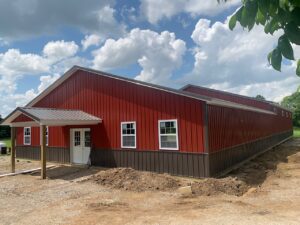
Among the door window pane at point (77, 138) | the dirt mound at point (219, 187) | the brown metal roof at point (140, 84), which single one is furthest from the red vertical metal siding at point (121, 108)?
the dirt mound at point (219, 187)

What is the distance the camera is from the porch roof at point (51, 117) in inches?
525

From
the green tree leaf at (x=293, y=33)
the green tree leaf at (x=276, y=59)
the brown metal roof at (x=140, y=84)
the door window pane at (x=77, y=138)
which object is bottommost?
the door window pane at (x=77, y=138)

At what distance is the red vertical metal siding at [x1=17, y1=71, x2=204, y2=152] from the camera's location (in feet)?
39.1

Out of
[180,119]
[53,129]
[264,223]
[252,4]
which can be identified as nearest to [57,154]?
[53,129]

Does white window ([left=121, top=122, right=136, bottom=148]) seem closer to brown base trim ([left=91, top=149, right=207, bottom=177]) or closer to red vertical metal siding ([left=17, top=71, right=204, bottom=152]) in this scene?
red vertical metal siding ([left=17, top=71, right=204, bottom=152])

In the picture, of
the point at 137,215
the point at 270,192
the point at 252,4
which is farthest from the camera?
the point at 270,192

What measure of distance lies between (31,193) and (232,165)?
9198 millimetres

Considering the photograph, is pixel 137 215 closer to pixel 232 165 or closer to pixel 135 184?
pixel 135 184

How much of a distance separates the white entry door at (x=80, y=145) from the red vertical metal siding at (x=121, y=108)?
511mm

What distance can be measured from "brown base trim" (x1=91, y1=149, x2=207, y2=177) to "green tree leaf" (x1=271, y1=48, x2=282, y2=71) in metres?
10.2

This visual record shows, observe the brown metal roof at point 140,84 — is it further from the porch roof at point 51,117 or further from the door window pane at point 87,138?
the door window pane at point 87,138

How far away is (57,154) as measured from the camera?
17.8 m

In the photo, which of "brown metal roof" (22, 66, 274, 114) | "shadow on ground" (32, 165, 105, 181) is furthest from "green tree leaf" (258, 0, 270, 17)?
"shadow on ground" (32, 165, 105, 181)

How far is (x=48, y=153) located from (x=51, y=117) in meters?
5.56
